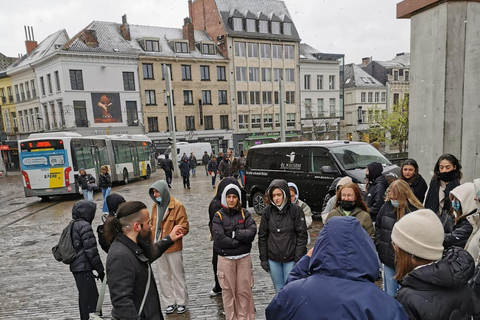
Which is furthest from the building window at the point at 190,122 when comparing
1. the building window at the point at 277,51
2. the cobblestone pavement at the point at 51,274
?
the cobblestone pavement at the point at 51,274

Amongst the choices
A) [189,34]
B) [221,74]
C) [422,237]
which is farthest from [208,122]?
[422,237]

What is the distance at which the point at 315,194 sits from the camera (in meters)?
9.05

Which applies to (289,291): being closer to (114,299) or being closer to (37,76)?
(114,299)

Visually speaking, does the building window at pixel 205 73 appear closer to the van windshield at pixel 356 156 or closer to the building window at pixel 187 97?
the building window at pixel 187 97

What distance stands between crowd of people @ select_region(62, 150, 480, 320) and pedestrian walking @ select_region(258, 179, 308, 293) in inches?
0.5

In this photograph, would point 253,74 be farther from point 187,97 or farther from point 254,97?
point 187,97

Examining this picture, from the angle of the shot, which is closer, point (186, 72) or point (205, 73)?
point (186, 72)

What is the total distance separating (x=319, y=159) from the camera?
30.0ft

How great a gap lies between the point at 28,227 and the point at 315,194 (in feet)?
31.0

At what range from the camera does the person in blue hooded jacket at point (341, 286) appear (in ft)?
4.96

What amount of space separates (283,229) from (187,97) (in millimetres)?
38859

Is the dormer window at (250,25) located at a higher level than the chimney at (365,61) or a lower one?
higher

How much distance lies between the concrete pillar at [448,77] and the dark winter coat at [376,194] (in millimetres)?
1925

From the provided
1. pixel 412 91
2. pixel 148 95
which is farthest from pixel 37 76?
pixel 412 91
